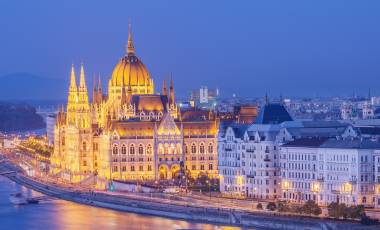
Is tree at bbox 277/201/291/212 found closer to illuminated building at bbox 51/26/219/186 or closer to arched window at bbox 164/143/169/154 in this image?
illuminated building at bbox 51/26/219/186

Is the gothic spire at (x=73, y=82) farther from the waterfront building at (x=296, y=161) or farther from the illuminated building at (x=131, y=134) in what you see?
the waterfront building at (x=296, y=161)

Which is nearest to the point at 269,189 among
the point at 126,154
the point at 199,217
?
the point at 199,217

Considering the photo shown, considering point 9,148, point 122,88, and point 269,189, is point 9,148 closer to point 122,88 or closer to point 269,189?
point 122,88

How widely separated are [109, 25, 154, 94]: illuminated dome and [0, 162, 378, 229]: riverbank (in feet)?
40.4

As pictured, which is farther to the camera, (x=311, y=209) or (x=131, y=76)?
(x=131, y=76)

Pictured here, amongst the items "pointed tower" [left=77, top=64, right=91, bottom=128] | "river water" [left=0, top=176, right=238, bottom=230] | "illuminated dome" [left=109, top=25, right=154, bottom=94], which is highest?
"illuminated dome" [left=109, top=25, right=154, bottom=94]

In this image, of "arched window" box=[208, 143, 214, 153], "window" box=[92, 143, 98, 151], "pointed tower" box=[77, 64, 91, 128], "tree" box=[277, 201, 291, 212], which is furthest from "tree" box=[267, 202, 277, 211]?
"pointed tower" box=[77, 64, 91, 128]

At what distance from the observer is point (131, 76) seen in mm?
116250

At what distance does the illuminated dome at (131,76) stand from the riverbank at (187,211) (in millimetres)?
12305

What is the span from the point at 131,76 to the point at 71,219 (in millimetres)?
34156

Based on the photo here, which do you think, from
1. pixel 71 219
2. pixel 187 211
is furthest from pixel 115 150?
pixel 187 211

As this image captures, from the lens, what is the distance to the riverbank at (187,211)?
2797 inches

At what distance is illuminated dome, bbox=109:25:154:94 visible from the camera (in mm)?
115812

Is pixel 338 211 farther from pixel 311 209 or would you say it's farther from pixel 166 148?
pixel 166 148
